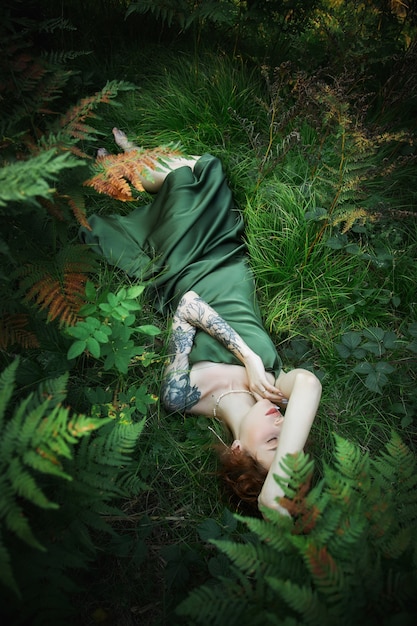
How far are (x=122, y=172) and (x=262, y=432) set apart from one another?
1.36m

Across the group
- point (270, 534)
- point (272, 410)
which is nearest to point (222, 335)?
point (272, 410)

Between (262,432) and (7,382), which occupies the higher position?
(7,382)

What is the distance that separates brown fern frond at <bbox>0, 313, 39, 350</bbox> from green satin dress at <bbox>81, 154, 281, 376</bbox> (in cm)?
80

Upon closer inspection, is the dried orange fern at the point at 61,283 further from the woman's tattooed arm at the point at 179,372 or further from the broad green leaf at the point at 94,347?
the woman's tattooed arm at the point at 179,372

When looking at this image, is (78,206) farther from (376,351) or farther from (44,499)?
(376,351)

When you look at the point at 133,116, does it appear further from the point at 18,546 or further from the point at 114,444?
the point at 18,546

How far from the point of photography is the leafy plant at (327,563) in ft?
4.37

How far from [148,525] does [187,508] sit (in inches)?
9.3

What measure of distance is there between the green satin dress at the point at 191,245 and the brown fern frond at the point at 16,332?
796 millimetres

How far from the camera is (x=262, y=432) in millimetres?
2203

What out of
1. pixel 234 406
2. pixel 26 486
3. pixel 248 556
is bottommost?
pixel 234 406

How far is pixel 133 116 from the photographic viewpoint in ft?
11.4

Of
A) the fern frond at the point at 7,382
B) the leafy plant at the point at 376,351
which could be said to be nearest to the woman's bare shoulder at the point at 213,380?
the leafy plant at the point at 376,351

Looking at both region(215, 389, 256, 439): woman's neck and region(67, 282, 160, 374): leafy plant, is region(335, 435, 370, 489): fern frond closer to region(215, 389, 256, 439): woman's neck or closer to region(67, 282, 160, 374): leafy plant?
region(215, 389, 256, 439): woman's neck
